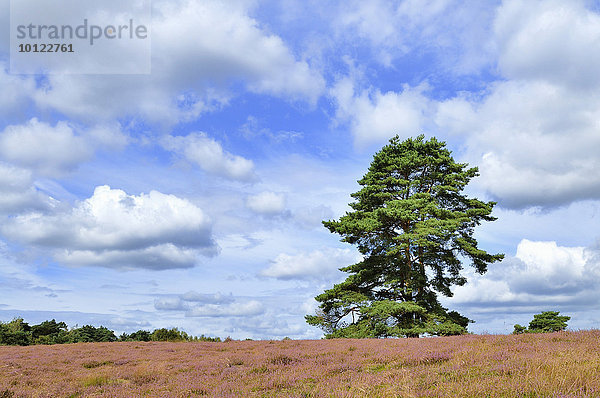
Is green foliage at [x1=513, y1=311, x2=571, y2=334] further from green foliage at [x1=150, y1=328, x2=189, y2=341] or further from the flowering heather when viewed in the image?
green foliage at [x1=150, y1=328, x2=189, y2=341]

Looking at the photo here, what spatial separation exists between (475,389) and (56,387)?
8.54 m

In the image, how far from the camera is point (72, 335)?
27.0 meters

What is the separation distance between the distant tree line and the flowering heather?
13480mm

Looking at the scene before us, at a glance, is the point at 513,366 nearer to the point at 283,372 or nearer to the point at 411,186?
the point at 283,372

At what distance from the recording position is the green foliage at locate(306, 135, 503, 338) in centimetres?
2194

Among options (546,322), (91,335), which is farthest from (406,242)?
(91,335)

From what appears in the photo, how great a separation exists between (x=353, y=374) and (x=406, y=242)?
52.3ft

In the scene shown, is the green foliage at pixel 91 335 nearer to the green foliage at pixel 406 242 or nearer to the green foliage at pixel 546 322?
the green foliage at pixel 406 242

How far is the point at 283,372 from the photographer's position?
8531 millimetres

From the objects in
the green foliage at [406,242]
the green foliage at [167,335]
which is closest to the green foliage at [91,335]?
the green foliage at [167,335]

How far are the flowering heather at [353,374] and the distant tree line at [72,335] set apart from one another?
13.5 metres

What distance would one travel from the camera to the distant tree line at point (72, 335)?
25891 mm

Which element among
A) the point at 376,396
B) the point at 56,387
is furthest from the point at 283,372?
the point at 56,387

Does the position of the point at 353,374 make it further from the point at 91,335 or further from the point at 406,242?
the point at 91,335
